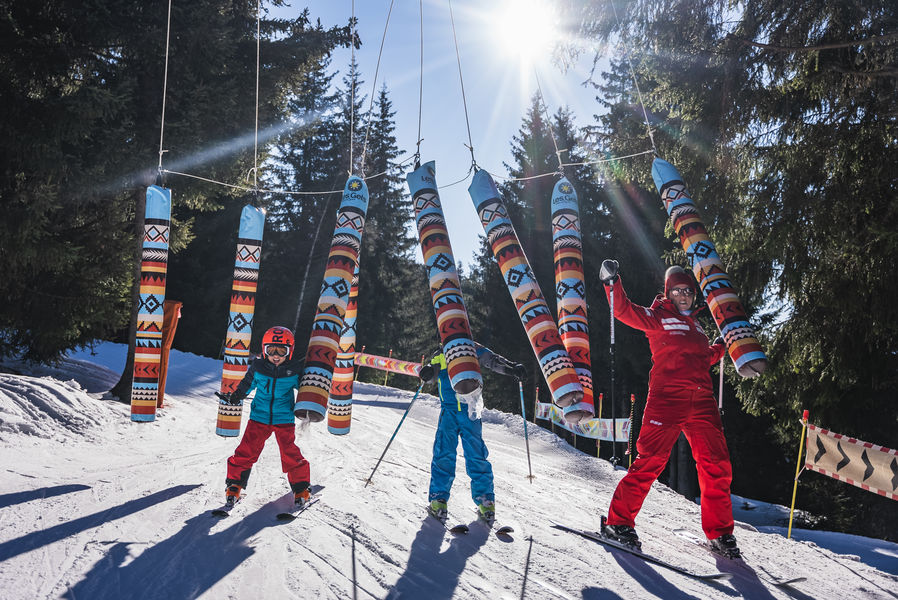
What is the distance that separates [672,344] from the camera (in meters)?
4.97

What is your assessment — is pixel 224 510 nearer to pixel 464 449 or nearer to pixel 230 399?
pixel 230 399

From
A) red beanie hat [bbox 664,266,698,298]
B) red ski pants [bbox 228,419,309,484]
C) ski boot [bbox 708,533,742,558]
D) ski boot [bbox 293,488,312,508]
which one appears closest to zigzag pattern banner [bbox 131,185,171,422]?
red ski pants [bbox 228,419,309,484]

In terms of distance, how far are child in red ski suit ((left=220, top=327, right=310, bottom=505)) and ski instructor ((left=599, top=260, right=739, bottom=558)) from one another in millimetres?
2847

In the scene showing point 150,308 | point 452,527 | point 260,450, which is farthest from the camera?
point 150,308

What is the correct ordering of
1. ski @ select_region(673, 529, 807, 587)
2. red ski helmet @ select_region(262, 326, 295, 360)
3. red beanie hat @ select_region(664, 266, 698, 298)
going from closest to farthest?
ski @ select_region(673, 529, 807, 587) → red beanie hat @ select_region(664, 266, 698, 298) → red ski helmet @ select_region(262, 326, 295, 360)

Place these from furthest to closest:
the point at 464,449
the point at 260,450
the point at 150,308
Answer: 1. the point at 150,308
2. the point at 260,450
3. the point at 464,449

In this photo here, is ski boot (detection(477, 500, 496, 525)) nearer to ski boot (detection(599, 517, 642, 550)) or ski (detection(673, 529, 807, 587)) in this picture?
ski boot (detection(599, 517, 642, 550))

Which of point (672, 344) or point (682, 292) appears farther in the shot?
point (682, 292)

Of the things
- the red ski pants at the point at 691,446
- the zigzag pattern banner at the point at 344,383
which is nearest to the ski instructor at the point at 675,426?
the red ski pants at the point at 691,446

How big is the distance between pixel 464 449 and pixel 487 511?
0.60 metres

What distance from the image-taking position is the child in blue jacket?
18.0 feet

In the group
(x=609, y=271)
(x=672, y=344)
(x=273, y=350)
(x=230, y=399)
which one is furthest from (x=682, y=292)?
(x=230, y=399)

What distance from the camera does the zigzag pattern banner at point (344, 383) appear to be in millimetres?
6316

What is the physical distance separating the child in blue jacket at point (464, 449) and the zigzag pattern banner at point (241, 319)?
174 centimetres
